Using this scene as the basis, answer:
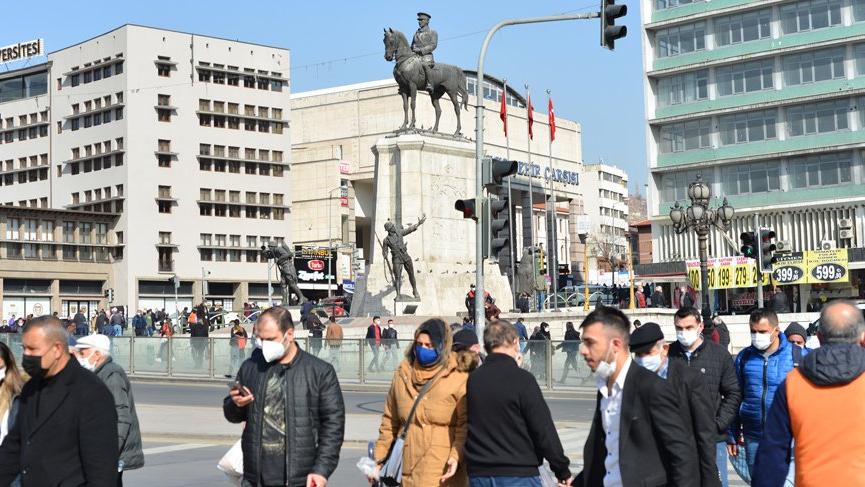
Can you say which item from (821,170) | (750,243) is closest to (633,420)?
(750,243)

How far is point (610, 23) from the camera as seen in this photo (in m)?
21.2

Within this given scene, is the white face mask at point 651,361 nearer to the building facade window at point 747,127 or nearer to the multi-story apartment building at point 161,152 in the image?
the building facade window at point 747,127

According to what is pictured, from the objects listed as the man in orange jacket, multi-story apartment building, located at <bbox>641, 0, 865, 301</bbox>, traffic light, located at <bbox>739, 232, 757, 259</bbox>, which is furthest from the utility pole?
multi-story apartment building, located at <bbox>641, 0, 865, 301</bbox>

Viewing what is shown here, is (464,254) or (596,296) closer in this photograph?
(464,254)

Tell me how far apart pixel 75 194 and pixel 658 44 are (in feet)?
158

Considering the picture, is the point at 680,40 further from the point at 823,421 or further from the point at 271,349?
the point at 823,421

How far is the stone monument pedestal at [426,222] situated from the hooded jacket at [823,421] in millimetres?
34374

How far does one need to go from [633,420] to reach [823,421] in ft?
3.02

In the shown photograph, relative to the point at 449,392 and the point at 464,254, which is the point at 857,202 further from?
the point at 449,392

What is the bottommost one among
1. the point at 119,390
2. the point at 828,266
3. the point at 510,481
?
the point at 510,481

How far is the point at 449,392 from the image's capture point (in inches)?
290

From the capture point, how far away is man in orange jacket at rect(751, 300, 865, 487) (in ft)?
17.3


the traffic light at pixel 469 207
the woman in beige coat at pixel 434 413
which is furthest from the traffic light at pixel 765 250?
the woman in beige coat at pixel 434 413

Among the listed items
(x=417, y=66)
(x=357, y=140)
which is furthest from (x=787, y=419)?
(x=357, y=140)
